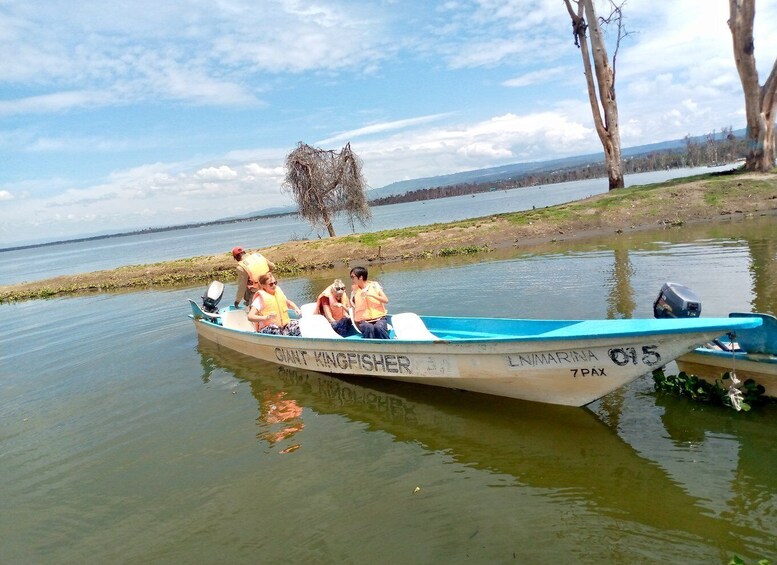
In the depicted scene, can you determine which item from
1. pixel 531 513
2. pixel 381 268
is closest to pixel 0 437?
pixel 531 513

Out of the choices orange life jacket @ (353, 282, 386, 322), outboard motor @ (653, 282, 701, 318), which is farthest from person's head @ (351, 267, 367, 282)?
outboard motor @ (653, 282, 701, 318)

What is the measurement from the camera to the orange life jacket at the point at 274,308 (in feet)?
34.2

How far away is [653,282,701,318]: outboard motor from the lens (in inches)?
263

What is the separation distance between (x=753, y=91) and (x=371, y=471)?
26.8 metres

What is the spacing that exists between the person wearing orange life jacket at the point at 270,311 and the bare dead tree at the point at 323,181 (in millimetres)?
22273

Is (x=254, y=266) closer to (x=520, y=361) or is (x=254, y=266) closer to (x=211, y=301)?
(x=211, y=301)

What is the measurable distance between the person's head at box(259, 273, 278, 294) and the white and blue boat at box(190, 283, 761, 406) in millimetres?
922

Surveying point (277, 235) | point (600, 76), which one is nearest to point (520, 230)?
point (600, 76)

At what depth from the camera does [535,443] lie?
20.7 feet

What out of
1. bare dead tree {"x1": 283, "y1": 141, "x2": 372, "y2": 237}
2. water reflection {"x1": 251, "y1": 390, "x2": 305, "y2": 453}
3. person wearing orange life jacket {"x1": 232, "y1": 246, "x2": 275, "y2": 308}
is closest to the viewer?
water reflection {"x1": 251, "y1": 390, "x2": 305, "y2": 453}

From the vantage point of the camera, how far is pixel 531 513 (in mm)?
4988

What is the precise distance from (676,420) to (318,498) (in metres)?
4.31

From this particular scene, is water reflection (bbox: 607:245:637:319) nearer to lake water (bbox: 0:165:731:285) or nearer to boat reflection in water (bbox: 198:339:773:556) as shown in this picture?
boat reflection in water (bbox: 198:339:773:556)

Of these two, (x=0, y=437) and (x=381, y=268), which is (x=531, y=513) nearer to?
(x=0, y=437)
